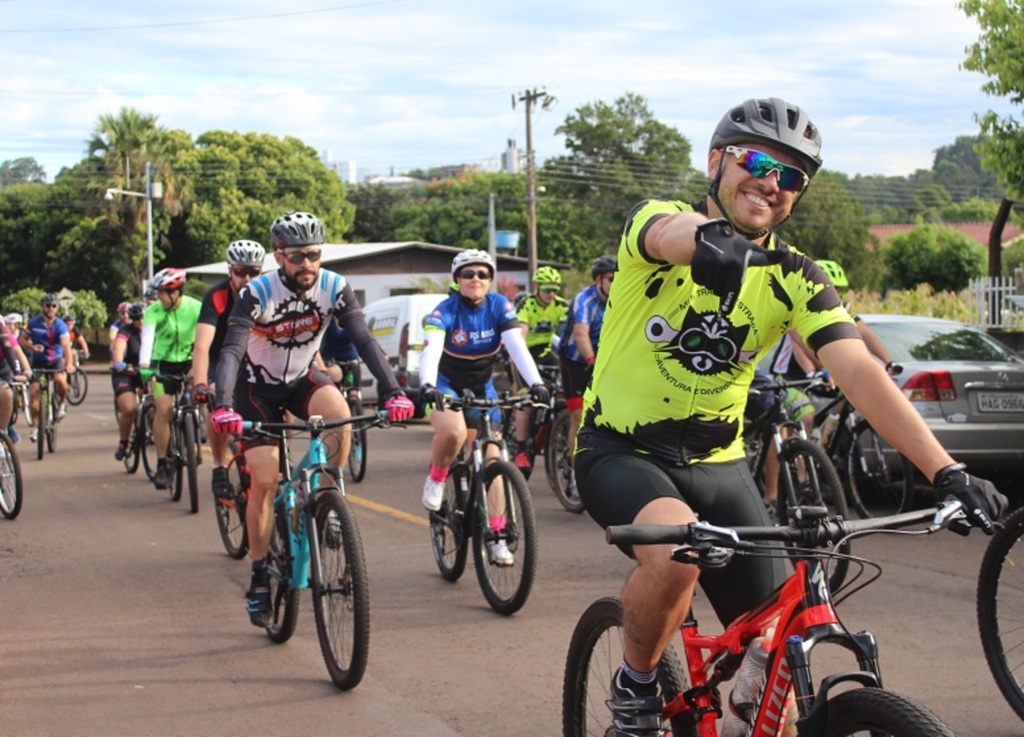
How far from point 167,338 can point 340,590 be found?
6.82 meters

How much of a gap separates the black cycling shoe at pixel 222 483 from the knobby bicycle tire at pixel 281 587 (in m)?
1.80

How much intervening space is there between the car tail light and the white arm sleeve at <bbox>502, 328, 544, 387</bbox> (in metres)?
3.65

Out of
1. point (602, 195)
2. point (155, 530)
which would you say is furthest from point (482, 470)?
point (602, 195)

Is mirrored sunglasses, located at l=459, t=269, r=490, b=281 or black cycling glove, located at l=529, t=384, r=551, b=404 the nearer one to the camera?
black cycling glove, located at l=529, t=384, r=551, b=404

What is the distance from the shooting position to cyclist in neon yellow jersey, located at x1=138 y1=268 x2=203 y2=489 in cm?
1235

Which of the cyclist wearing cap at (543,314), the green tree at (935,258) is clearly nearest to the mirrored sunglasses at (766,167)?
the cyclist wearing cap at (543,314)

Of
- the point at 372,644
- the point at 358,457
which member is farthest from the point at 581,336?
the point at 372,644

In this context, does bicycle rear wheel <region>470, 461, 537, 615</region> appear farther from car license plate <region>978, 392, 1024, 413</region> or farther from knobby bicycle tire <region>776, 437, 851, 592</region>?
car license plate <region>978, 392, 1024, 413</region>

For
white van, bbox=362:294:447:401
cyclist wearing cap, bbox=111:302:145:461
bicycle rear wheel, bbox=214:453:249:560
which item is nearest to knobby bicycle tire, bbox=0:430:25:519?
cyclist wearing cap, bbox=111:302:145:461

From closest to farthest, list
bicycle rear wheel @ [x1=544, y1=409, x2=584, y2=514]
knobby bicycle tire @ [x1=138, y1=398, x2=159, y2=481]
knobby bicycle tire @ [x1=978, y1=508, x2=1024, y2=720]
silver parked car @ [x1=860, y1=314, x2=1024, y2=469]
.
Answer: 1. knobby bicycle tire @ [x1=978, y1=508, x2=1024, y2=720]
2. silver parked car @ [x1=860, y1=314, x2=1024, y2=469]
3. bicycle rear wheel @ [x1=544, y1=409, x2=584, y2=514]
4. knobby bicycle tire @ [x1=138, y1=398, x2=159, y2=481]

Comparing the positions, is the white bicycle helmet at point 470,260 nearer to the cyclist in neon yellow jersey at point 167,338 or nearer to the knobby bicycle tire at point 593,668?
the cyclist in neon yellow jersey at point 167,338

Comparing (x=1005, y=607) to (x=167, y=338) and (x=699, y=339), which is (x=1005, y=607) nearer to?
(x=699, y=339)

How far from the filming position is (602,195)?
80750mm

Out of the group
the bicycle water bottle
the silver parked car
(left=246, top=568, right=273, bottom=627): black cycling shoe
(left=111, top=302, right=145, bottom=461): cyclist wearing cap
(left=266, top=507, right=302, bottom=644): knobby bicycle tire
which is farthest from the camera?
(left=111, top=302, right=145, bottom=461): cyclist wearing cap
